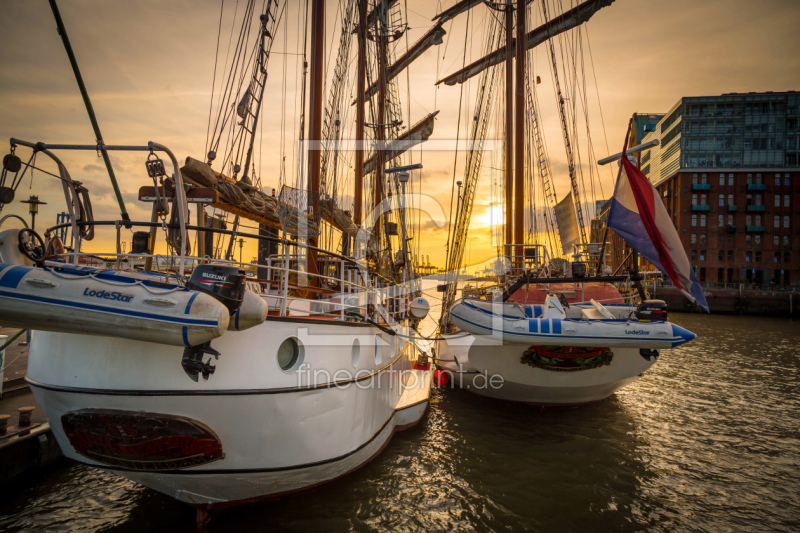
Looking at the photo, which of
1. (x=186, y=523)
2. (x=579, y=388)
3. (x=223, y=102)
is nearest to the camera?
(x=186, y=523)

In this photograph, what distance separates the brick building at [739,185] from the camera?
58344 mm

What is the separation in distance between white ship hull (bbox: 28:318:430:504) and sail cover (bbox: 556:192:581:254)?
16987 millimetres

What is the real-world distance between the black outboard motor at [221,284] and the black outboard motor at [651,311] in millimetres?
7630

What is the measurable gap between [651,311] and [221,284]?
7939 mm

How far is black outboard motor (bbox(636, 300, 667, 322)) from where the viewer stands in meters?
8.39

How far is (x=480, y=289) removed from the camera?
15.1 meters

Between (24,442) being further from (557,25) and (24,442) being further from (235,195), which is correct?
(557,25)

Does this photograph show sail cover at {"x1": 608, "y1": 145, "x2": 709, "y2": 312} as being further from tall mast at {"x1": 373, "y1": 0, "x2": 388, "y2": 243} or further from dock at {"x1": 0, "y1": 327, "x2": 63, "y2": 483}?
dock at {"x1": 0, "y1": 327, "x2": 63, "y2": 483}

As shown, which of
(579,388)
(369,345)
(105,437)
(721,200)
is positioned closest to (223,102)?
(369,345)

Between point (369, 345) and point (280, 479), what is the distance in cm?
237

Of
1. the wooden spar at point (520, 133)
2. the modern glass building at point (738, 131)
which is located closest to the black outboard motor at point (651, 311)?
the wooden spar at point (520, 133)

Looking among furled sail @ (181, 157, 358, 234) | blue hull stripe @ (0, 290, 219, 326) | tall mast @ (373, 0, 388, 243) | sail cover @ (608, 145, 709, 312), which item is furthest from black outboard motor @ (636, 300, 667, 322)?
tall mast @ (373, 0, 388, 243)

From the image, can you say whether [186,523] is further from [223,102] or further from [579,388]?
[223,102]

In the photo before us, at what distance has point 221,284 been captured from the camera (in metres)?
4.22
